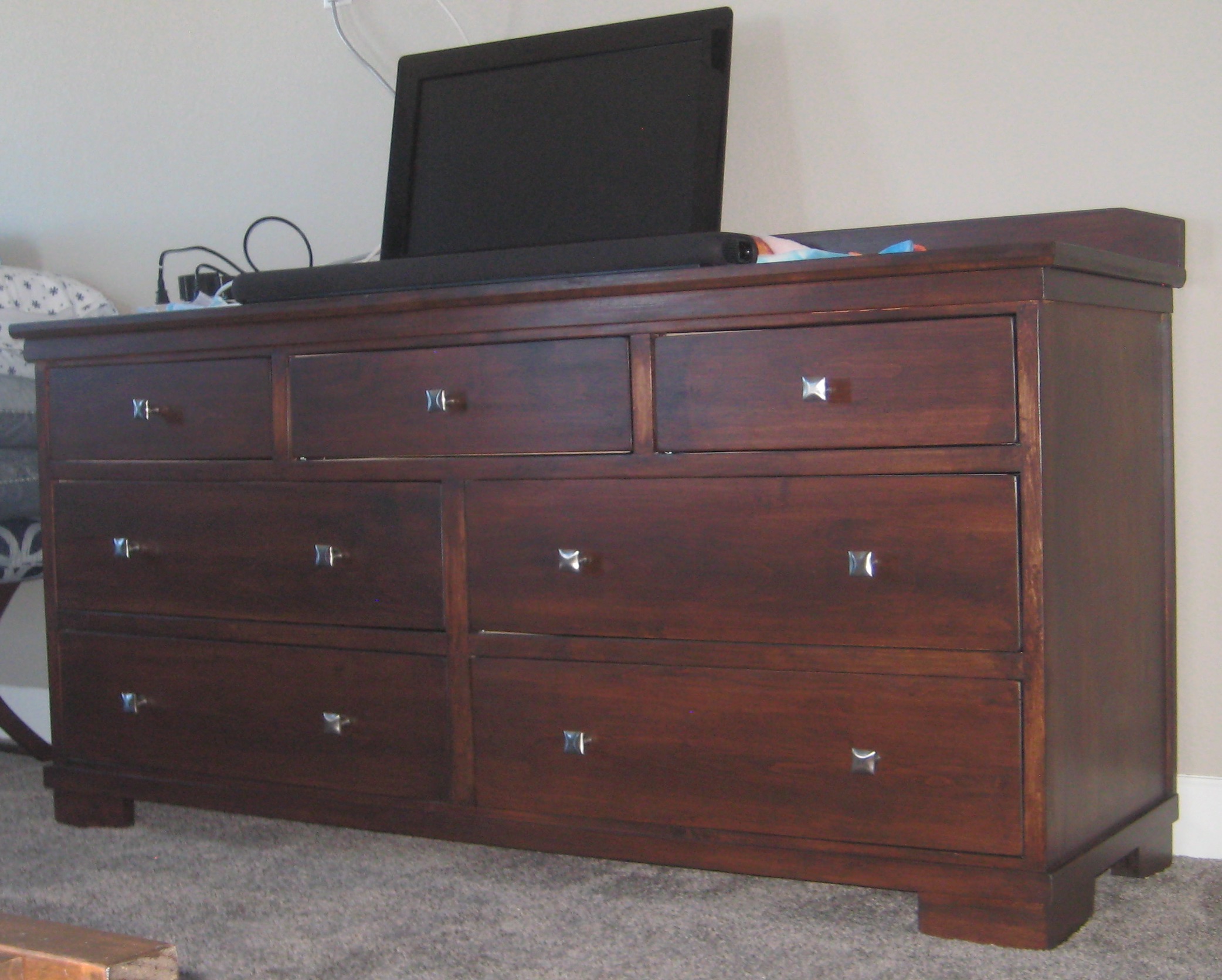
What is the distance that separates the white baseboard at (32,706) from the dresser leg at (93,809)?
0.59 metres

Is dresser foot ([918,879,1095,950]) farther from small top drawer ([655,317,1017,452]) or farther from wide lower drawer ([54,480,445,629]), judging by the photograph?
wide lower drawer ([54,480,445,629])

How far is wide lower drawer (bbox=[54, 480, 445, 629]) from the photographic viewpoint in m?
1.52

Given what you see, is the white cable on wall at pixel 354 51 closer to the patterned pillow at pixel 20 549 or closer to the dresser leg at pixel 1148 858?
the patterned pillow at pixel 20 549

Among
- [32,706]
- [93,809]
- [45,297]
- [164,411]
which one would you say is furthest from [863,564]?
[32,706]

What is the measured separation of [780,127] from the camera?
1.78 metres

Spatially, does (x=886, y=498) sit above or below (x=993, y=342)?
below

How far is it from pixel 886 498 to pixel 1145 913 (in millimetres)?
556

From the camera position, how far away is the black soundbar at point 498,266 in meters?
1.37

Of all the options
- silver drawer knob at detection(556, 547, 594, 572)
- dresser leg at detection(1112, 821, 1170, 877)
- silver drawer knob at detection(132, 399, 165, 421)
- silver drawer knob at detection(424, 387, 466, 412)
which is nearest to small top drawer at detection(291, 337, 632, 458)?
silver drawer knob at detection(424, 387, 466, 412)

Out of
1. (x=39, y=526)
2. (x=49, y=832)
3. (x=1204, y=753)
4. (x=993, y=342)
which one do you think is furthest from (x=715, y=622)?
(x=39, y=526)

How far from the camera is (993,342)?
1.22m

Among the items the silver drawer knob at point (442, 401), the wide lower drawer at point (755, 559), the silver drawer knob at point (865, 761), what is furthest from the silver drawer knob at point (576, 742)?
the silver drawer knob at point (442, 401)

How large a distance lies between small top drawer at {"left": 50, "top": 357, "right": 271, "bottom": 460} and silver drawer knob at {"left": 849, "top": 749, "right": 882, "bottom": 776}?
0.83 metres

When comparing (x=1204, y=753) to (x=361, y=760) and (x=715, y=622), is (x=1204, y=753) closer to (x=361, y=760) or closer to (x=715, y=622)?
(x=715, y=622)
